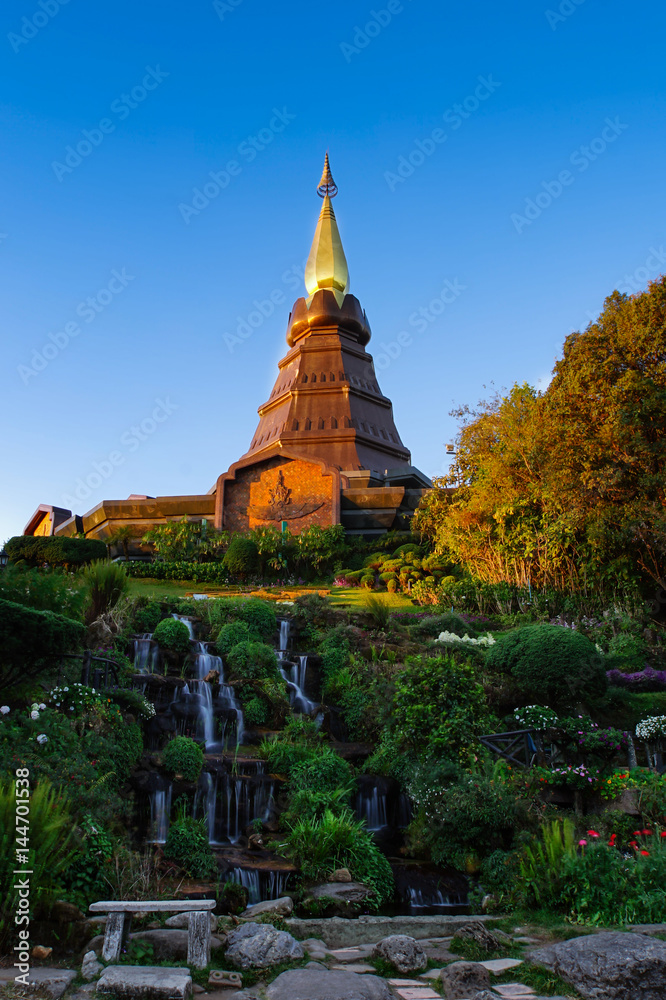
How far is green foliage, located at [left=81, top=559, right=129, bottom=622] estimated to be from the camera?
13969mm

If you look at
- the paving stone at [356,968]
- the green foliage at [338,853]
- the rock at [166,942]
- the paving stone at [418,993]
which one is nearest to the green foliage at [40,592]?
the green foliage at [338,853]

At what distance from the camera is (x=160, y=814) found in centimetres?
901

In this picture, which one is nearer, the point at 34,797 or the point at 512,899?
the point at 34,797

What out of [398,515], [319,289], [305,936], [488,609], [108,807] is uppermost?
[319,289]

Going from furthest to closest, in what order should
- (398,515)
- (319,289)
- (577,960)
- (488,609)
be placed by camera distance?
(319,289) < (398,515) < (488,609) < (577,960)

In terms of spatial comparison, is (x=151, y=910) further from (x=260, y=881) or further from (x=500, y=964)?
(x=260, y=881)

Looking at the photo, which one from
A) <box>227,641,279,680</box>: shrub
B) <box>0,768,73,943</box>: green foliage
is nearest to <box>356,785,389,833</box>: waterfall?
<box>227,641,279,680</box>: shrub

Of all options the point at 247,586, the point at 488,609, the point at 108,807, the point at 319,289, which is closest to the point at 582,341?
the point at 488,609

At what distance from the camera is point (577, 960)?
5094mm

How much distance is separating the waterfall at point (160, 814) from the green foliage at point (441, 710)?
3.58m

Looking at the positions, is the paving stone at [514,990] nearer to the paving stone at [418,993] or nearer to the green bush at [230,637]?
the paving stone at [418,993]

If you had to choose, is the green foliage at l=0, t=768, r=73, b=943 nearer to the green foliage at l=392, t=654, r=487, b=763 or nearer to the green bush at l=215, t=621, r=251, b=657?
the green foliage at l=392, t=654, r=487, b=763

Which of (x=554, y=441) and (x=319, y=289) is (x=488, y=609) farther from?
(x=319, y=289)

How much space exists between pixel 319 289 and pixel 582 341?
99.8 feet
